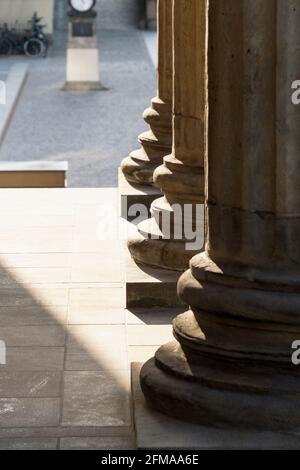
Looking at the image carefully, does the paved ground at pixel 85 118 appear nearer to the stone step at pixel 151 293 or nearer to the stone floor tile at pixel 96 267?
the stone floor tile at pixel 96 267

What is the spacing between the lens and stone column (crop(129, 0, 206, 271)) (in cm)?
835

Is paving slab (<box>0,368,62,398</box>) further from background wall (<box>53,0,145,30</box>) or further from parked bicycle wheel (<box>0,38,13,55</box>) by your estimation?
background wall (<box>53,0,145,30</box>)

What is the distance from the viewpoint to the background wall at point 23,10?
43469 millimetres

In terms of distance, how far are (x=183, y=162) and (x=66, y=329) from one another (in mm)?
1620

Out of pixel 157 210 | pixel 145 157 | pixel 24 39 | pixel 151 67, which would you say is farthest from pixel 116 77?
pixel 157 210

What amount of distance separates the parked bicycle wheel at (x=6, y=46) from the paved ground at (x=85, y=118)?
115 centimetres

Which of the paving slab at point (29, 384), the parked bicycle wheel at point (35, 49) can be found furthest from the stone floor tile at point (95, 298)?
the parked bicycle wheel at point (35, 49)

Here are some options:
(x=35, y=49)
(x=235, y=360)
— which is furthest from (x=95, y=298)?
(x=35, y=49)

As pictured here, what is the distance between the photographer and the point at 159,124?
10859 millimetres

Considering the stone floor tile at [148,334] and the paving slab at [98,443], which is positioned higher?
the paving slab at [98,443]

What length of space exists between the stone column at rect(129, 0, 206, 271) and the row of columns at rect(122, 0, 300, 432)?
2.55 meters

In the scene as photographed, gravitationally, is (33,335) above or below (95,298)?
above

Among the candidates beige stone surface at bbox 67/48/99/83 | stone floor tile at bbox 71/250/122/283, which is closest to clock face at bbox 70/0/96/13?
beige stone surface at bbox 67/48/99/83

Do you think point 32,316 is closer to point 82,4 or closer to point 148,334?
point 148,334
